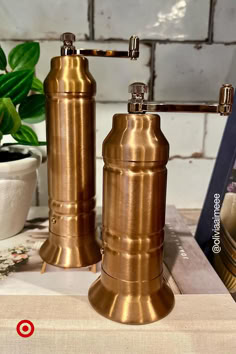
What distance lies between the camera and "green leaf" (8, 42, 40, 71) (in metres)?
0.64

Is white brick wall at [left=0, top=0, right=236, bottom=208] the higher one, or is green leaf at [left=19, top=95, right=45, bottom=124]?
white brick wall at [left=0, top=0, right=236, bottom=208]

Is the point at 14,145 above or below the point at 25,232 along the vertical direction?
above

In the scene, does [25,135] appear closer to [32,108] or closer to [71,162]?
[32,108]

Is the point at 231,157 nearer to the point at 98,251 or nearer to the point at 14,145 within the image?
the point at 98,251

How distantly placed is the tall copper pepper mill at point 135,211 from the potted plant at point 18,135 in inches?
8.9

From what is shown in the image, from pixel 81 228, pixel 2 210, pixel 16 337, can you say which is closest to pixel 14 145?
pixel 2 210

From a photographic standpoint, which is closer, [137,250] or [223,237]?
[137,250]

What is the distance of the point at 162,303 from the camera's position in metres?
0.43

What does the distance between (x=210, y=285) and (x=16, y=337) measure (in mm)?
263

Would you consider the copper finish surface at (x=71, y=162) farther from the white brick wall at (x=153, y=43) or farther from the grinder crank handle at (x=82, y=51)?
the white brick wall at (x=153, y=43)

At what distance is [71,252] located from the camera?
1.74 feet

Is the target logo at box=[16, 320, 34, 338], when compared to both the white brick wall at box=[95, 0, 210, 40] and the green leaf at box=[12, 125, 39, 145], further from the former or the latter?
the white brick wall at box=[95, 0, 210, 40]

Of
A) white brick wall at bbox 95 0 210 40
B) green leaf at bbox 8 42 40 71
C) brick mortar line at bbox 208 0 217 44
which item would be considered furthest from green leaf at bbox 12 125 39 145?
brick mortar line at bbox 208 0 217 44

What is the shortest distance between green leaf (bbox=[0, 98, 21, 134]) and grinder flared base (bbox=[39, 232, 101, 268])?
0.64 ft
